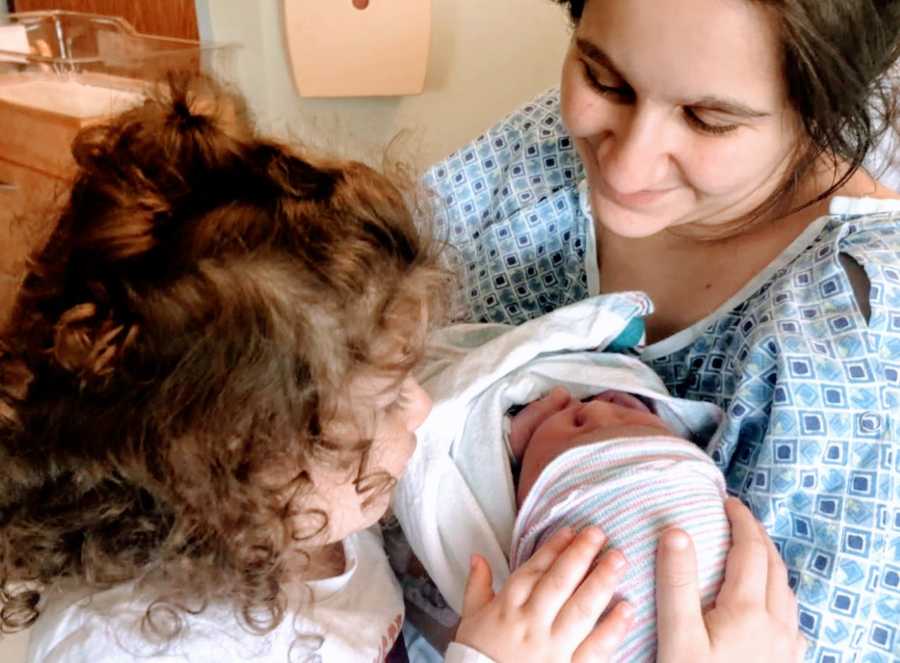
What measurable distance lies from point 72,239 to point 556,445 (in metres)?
0.39

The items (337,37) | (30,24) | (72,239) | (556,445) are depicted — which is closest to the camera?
(72,239)

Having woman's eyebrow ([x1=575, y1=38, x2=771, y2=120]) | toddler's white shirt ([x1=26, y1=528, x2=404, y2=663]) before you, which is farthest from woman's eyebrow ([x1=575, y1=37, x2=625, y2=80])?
toddler's white shirt ([x1=26, y1=528, x2=404, y2=663])

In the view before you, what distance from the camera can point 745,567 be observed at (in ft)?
1.98

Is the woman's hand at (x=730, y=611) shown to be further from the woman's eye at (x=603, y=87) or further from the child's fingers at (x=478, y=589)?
the woman's eye at (x=603, y=87)

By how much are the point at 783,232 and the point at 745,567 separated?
1.11ft

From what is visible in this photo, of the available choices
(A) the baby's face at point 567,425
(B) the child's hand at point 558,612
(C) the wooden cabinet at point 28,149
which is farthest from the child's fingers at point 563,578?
(C) the wooden cabinet at point 28,149

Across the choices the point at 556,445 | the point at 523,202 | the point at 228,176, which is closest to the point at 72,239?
the point at 228,176

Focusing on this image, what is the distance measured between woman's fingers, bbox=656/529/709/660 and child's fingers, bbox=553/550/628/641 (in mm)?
35

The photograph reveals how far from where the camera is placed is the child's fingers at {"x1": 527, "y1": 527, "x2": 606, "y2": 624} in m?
0.60

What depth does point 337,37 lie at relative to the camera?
6.26 feet

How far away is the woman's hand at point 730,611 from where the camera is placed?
582mm

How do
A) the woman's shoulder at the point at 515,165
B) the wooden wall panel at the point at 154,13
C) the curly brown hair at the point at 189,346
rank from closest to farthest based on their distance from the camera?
the curly brown hair at the point at 189,346
the woman's shoulder at the point at 515,165
the wooden wall panel at the point at 154,13

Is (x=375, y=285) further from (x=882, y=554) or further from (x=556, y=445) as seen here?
(x=882, y=554)

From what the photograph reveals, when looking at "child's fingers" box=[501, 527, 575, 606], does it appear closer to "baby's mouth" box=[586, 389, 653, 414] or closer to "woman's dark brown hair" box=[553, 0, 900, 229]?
"baby's mouth" box=[586, 389, 653, 414]
